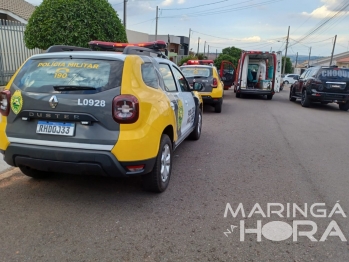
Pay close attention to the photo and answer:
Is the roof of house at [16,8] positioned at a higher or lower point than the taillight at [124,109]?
higher

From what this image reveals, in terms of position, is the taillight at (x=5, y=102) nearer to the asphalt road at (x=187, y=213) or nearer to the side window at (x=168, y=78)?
the asphalt road at (x=187, y=213)

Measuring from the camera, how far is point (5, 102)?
3.57 meters

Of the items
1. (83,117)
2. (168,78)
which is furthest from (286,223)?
(168,78)

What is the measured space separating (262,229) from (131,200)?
5.03 feet

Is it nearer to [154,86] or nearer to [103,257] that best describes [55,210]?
[103,257]

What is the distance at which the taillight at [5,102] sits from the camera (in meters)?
3.55

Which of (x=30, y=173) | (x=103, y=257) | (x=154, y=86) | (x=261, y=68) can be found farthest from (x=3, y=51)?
(x=261, y=68)

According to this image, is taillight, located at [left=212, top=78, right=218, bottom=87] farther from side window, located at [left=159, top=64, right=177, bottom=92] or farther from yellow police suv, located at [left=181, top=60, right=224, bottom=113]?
side window, located at [left=159, top=64, right=177, bottom=92]

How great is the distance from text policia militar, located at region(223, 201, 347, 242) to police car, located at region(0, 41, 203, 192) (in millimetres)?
1125

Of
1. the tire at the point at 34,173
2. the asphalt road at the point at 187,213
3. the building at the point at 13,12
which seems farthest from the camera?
the building at the point at 13,12

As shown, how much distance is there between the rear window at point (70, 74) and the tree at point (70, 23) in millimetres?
7378

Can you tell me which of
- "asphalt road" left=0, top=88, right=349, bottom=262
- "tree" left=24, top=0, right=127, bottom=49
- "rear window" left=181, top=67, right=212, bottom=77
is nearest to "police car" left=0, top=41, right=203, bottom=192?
"asphalt road" left=0, top=88, right=349, bottom=262

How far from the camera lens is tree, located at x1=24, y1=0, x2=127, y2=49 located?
10422 mm

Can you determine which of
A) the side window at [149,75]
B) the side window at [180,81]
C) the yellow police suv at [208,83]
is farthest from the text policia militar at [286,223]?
the yellow police suv at [208,83]
